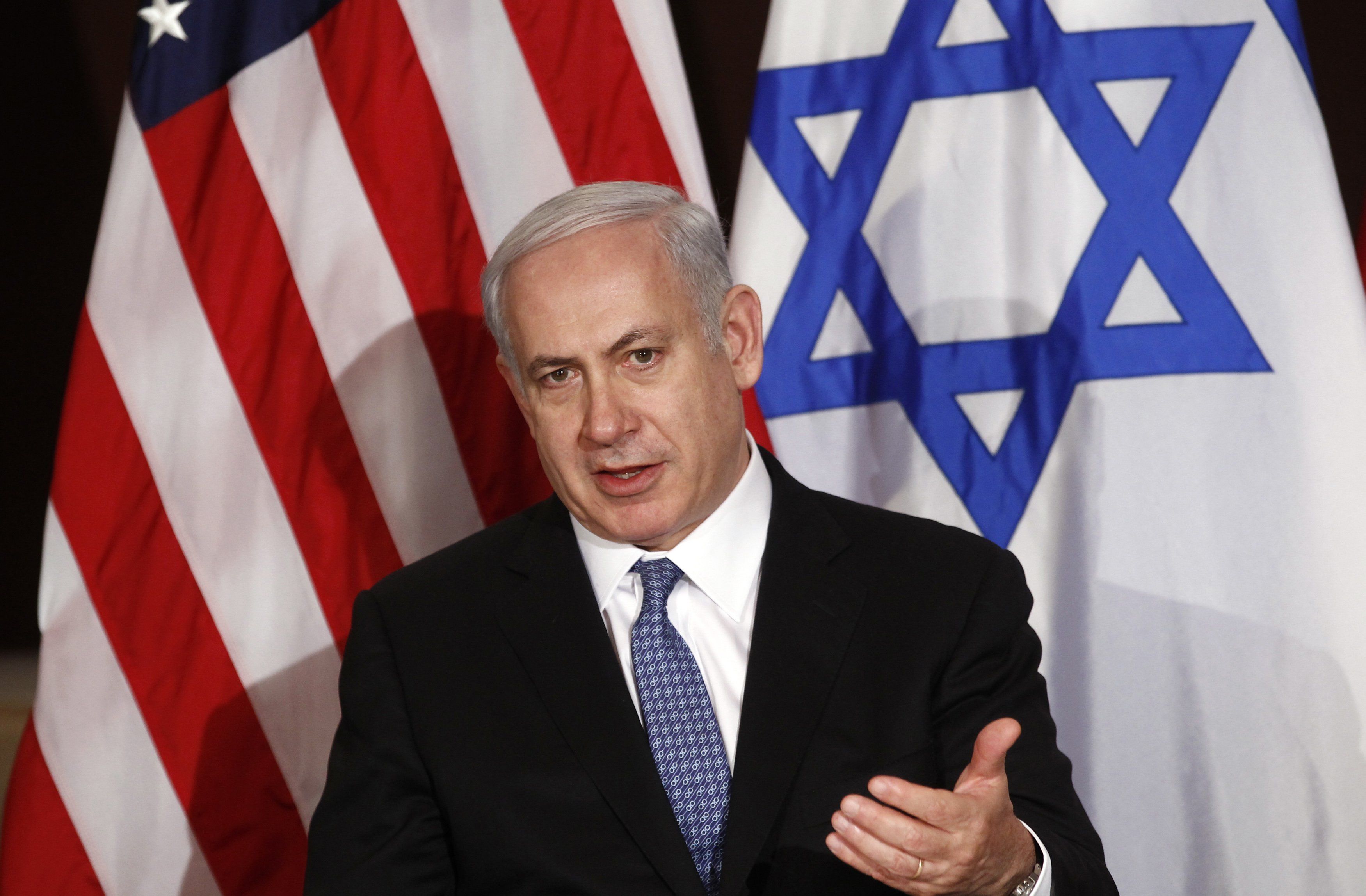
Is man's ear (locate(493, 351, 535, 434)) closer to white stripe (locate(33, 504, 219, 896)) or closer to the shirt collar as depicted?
the shirt collar

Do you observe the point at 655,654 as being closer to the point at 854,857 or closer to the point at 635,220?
the point at 854,857

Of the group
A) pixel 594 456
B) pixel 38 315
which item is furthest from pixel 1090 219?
pixel 38 315

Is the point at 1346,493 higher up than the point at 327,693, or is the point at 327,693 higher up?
the point at 327,693

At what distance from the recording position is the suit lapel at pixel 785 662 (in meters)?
1.41

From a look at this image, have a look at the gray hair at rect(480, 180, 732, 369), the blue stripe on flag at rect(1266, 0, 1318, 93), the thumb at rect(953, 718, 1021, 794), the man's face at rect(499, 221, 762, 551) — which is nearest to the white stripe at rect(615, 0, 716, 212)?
the gray hair at rect(480, 180, 732, 369)

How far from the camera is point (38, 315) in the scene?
2852mm

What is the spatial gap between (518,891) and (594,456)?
538mm

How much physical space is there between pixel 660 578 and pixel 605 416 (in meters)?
0.23

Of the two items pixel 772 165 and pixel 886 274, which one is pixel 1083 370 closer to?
pixel 886 274

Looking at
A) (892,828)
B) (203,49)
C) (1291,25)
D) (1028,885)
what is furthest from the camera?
(203,49)

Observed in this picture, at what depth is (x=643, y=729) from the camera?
58.8 inches

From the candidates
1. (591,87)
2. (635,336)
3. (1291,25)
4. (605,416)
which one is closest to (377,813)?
(605,416)

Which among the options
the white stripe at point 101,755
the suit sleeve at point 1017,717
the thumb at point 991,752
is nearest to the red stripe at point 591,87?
the suit sleeve at point 1017,717

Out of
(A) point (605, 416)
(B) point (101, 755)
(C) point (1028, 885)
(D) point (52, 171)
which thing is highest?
(D) point (52, 171)
